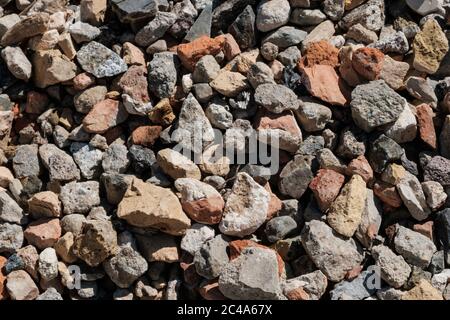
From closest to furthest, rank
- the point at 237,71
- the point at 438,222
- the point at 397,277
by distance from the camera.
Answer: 1. the point at 397,277
2. the point at 438,222
3. the point at 237,71

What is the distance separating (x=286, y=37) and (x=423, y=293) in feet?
4.79

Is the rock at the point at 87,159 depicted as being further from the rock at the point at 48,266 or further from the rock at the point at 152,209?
the rock at the point at 48,266

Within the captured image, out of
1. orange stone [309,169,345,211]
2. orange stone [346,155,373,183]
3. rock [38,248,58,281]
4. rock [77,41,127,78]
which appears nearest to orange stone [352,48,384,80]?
orange stone [346,155,373,183]

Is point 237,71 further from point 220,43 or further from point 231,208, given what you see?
point 231,208

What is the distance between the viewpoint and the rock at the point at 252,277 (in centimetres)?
253

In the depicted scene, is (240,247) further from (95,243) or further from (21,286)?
(21,286)

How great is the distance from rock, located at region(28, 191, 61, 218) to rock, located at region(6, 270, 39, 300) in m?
0.30

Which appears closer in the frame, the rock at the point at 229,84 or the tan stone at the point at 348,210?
the tan stone at the point at 348,210

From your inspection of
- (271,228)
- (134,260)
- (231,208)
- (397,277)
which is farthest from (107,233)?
(397,277)

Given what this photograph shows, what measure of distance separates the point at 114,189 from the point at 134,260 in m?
0.37

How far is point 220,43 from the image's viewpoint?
315 cm

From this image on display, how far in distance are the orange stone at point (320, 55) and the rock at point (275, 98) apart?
231mm

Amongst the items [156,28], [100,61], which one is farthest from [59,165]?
[156,28]

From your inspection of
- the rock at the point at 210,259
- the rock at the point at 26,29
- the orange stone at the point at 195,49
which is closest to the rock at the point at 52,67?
the rock at the point at 26,29
